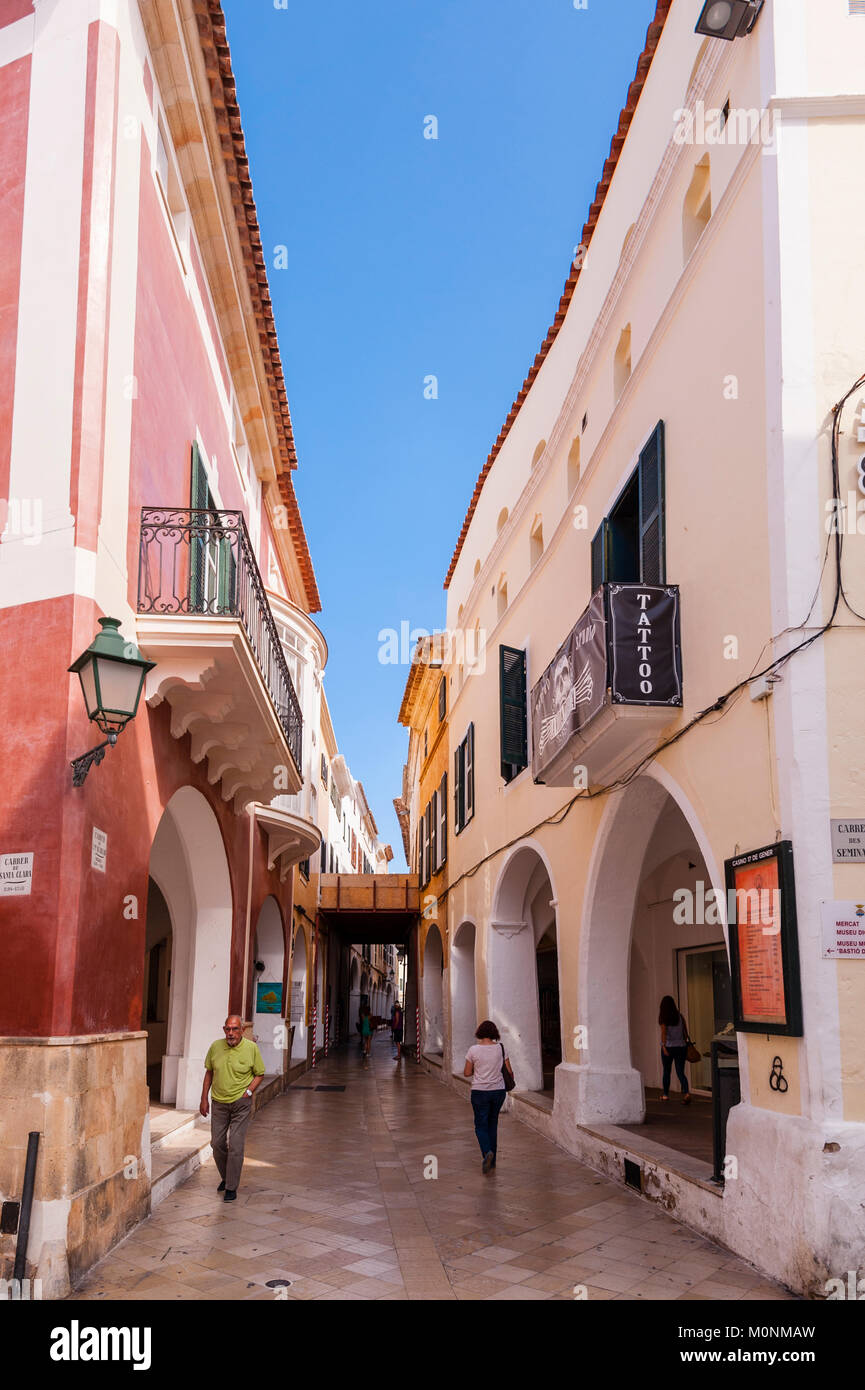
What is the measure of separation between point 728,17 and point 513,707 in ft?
29.5

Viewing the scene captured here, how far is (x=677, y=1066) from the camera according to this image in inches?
544

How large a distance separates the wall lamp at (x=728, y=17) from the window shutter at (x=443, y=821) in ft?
56.1

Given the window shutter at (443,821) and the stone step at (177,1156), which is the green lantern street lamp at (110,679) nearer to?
the stone step at (177,1156)

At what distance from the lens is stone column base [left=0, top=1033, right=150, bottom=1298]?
6.35 meters

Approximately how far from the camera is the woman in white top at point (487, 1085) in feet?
33.4


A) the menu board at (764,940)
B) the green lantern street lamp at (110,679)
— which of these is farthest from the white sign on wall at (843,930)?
the green lantern street lamp at (110,679)

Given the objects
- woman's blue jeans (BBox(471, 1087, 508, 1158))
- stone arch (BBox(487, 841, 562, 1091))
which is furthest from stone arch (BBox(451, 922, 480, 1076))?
woman's blue jeans (BBox(471, 1087, 508, 1158))

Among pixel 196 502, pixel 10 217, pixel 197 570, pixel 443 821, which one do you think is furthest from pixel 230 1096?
pixel 443 821

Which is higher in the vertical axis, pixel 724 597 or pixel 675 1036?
pixel 724 597

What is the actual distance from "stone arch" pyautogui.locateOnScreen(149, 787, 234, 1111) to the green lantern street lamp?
5.76m

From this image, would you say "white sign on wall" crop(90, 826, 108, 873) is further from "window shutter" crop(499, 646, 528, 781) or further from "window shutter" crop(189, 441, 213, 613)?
"window shutter" crop(499, 646, 528, 781)

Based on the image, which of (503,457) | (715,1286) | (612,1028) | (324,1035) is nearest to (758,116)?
(715,1286)

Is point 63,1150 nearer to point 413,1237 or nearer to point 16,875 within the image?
point 16,875
